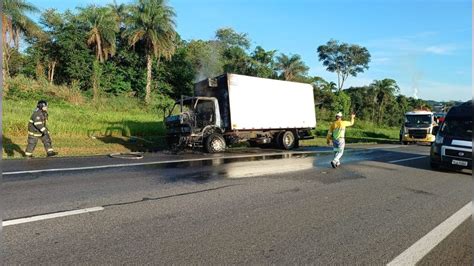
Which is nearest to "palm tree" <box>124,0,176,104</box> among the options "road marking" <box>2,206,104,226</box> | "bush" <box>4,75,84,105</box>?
"bush" <box>4,75,84,105</box>

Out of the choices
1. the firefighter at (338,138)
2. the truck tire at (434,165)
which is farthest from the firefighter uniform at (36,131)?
the truck tire at (434,165)

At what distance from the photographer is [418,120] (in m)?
28.8

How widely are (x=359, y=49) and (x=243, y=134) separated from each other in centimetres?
5389

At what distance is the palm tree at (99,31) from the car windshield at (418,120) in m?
26.3

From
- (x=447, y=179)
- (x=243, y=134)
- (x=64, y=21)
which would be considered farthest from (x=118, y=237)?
(x=64, y=21)

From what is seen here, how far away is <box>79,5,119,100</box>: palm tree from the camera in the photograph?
125 feet

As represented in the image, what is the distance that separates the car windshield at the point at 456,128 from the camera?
449 inches

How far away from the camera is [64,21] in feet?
135

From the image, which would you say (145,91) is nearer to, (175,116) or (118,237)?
(175,116)

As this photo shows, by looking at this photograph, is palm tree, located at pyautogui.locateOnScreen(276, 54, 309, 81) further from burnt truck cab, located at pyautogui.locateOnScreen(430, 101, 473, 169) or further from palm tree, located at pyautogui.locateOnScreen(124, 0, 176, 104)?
burnt truck cab, located at pyautogui.locateOnScreen(430, 101, 473, 169)

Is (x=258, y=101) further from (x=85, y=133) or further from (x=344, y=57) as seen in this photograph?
(x=344, y=57)

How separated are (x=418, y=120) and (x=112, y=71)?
28700 millimetres

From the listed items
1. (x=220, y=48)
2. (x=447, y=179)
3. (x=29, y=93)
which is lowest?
(x=447, y=179)

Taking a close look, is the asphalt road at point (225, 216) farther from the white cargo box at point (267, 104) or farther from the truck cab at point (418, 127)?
the truck cab at point (418, 127)
